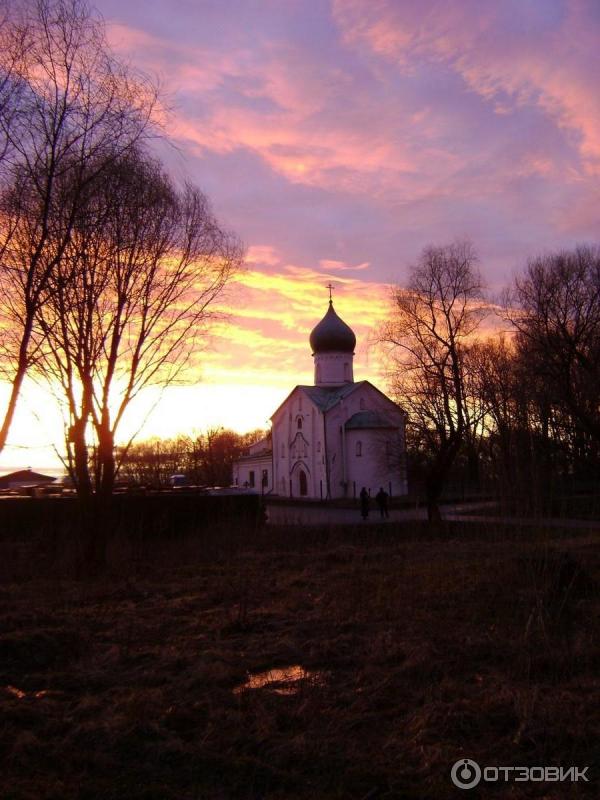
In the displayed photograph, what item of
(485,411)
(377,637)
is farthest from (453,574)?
(485,411)

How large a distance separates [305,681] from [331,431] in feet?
146

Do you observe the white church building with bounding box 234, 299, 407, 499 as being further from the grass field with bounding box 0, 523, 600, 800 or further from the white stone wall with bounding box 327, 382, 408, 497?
the grass field with bounding box 0, 523, 600, 800

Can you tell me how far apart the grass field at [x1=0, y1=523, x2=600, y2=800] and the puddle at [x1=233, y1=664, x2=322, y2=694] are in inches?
1.3

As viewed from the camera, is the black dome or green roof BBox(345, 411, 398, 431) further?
the black dome

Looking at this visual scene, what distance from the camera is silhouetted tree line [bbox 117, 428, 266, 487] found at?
65500 millimetres

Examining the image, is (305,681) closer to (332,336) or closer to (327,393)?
(327,393)

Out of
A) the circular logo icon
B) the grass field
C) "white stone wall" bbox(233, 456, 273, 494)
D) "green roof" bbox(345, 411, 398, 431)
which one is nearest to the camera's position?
the circular logo icon

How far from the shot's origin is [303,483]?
53.6 meters

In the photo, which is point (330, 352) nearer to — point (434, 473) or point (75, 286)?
point (434, 473)

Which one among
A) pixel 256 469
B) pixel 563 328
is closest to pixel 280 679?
pixel 563 328

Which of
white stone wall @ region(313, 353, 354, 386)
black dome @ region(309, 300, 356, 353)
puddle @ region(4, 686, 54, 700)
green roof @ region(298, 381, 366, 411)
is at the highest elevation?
black dome @ region(309, 300, 356, 353)

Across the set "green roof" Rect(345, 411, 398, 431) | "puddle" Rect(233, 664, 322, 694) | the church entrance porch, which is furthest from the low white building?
"puddle" Rect(233, 664, 322, 694)

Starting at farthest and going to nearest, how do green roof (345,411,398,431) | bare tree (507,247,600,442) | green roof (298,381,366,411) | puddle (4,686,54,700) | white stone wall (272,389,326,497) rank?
white stone wall (272,389,326,497) < green roof (298,381,366,411) < green roof (345,411,398,431) < bare tree (507,247,600,442) < puddle (4,686,54,700)

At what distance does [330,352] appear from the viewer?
55156mm
